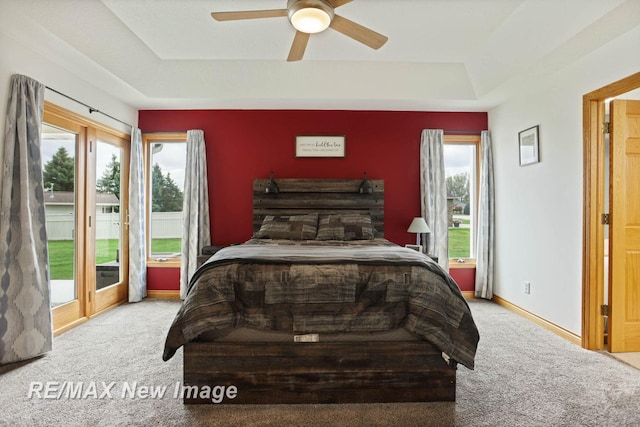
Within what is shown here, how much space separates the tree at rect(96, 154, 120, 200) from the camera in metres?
3.81

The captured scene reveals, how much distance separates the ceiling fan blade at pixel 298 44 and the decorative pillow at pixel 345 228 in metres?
1.82

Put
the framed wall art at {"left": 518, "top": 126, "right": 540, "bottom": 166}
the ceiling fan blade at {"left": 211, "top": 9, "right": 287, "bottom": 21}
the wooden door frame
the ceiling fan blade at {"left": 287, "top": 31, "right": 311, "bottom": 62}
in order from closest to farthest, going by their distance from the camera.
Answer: the ceiling fan blade at {"left": 211, "top": 9, "right": 287, "bottom": 21} → the ceiling fan blade at {"left": 287, "top": 31, "right": 311, "bottom": 62} → the wooden door frame → the framed wall art at {"left": 518, "top": 126, "right": 540, "bottom": 166}

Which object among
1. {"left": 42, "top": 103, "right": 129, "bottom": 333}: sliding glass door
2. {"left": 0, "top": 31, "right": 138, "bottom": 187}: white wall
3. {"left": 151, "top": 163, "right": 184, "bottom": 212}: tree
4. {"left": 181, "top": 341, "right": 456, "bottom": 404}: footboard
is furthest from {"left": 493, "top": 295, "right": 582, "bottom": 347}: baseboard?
{"left": 0, "top": 31, "right": 138, "bottom": 187}: white wall

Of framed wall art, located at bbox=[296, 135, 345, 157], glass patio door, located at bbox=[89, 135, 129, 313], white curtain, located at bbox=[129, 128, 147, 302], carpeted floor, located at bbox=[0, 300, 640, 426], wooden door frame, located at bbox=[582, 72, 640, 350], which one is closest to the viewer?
carpeted floor, located at bbox=[0, 300, 640, 426]

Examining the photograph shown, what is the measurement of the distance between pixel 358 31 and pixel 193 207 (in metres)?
2.92

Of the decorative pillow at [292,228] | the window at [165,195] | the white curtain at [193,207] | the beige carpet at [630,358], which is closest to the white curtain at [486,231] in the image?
the beige carpet at [630,358]

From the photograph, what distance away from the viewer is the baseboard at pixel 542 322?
9.49 ft

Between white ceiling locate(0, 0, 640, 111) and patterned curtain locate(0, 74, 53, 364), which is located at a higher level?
white ceiling locate(0, 0, 640, 111)

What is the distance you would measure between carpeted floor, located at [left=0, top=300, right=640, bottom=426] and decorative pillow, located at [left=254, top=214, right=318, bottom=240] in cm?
149

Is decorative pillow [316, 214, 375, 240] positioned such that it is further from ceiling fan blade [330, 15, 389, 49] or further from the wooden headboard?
ceiling fan blade [330, 15, 389, 49]

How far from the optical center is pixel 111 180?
397 centimetres

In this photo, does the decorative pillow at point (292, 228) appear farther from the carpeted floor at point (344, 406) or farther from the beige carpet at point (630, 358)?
the beige carpet at point (630, 358)

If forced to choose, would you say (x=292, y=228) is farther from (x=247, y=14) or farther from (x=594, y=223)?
(x=594, y=223)

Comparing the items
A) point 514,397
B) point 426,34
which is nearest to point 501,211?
point 426,34
